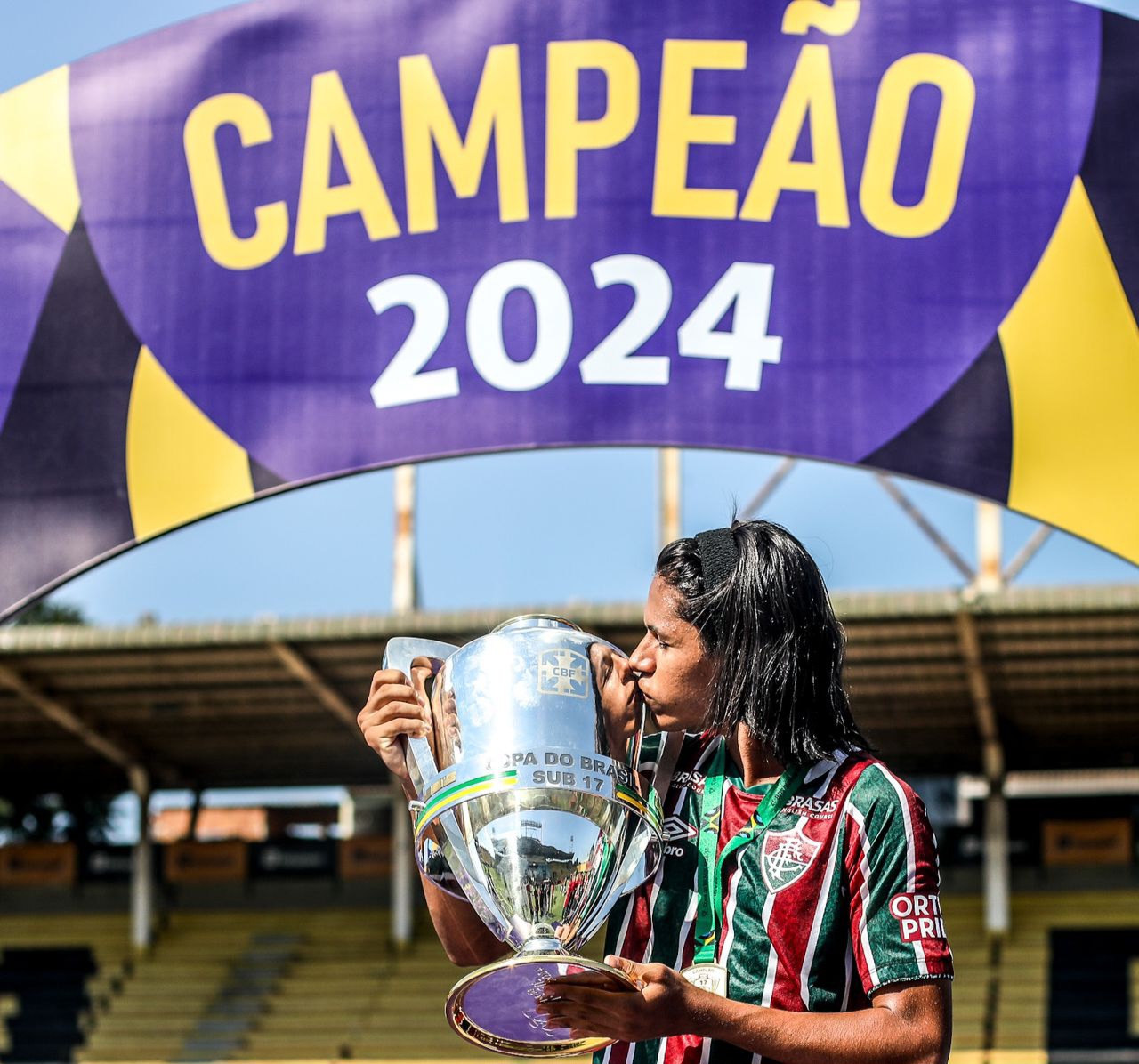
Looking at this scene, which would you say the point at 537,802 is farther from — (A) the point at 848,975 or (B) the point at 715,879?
(A) the point at 848,975

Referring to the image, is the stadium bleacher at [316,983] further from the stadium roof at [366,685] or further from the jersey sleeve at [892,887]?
the jersey sleeve at [892,887]

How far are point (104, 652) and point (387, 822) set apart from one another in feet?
23.1

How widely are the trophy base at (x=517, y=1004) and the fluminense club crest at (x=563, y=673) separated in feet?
1.12

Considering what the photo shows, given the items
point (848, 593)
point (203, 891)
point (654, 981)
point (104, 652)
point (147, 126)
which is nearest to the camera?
point (654, 981)

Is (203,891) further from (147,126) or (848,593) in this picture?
(147,126)

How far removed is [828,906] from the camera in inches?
86.2

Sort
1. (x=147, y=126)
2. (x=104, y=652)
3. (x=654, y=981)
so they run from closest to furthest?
1. (x=654, y=981)
2. (x=147, y=126)
3. (x=104, y=652)

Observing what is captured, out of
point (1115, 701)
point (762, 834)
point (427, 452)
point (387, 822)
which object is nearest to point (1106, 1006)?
point (1115, 701)

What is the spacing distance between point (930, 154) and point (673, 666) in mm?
3329

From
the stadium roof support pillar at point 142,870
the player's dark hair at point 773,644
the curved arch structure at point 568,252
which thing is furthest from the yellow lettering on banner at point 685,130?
the stadium roof support pillar at point 142,870

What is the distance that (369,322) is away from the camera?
5336 millimetres

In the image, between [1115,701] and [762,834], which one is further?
[1115,701]

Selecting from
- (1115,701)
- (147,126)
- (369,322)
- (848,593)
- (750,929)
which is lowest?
(1115,701)

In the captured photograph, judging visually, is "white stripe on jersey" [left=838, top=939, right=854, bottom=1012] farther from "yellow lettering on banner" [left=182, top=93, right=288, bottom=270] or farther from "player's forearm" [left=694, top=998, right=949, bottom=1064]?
"yellow lettering on banner" [left=182, top=93, right=288, bottom=270]
